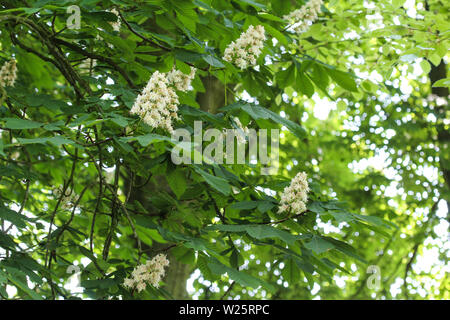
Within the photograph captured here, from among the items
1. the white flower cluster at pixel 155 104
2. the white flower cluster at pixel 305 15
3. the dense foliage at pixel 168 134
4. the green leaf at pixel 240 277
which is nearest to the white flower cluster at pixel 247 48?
the dense foliage at pixel 168 134

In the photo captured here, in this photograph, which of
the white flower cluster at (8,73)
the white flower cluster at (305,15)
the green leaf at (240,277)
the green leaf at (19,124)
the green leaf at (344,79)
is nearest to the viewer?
the green leaf at (19,124)

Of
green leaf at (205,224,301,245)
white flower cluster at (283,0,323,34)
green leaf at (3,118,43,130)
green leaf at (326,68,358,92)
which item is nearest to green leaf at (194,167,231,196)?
green leaf at (205,224,301,245)

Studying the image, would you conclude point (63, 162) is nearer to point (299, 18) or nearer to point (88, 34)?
point (88, 34)

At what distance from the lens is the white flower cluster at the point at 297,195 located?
239 cm

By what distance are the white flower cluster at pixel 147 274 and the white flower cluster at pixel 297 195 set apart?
655 mm

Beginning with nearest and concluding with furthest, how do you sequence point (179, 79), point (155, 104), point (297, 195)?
point (155, 104) → point (297, 195) → point (179, 79)

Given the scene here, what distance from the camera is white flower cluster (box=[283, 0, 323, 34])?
3264mm

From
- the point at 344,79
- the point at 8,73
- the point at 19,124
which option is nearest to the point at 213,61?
the point at 344,79

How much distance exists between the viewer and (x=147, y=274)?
101 inches

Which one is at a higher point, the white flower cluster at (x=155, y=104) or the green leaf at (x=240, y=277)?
the white flower cluster at (x=155, y=104)

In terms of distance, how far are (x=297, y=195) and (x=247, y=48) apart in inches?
32.5

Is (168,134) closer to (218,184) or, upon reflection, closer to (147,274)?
(218,184)

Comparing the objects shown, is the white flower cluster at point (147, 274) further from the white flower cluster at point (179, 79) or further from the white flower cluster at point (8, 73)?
the white flower cluster at point (8, 73)
